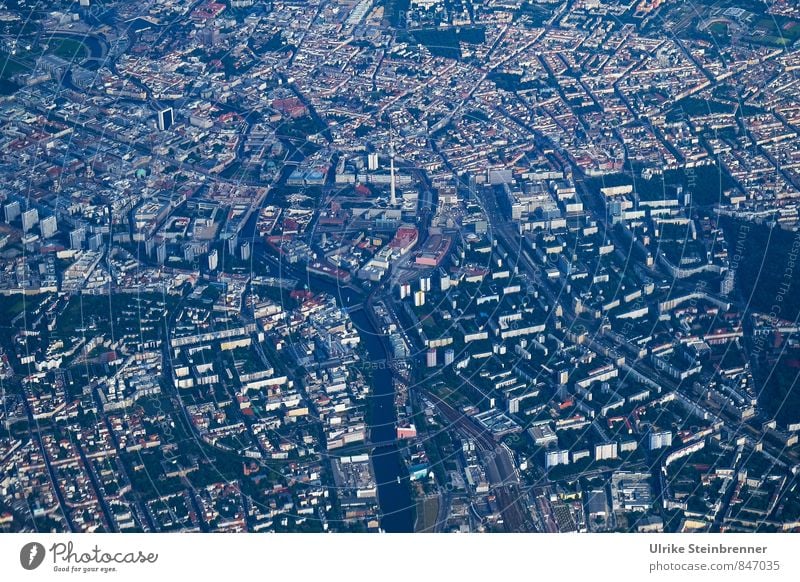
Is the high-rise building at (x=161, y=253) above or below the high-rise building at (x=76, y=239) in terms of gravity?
below

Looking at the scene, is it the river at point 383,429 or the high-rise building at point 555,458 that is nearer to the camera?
the river at point 383,429

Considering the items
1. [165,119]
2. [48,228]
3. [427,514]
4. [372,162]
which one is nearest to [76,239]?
[48,228]

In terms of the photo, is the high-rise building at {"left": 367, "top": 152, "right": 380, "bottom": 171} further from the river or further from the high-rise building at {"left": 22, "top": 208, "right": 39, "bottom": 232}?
the high-rise building at {"left": 22, "top": 208, "right": 39, "bottom": 232}

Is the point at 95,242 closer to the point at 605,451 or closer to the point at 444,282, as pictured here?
the point at 444,282

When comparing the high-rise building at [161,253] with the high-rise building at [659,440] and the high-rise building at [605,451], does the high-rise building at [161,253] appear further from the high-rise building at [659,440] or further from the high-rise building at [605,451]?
the high-rise building at [659,440]

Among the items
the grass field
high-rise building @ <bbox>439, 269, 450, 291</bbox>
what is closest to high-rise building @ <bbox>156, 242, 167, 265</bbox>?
high-rise building @ <bbox>439, 269, 450, 291</bbox>

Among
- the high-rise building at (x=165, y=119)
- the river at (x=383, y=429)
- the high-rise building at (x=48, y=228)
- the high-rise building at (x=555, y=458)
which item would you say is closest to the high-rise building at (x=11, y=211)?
the high-rise building at (x=48, y=228)
